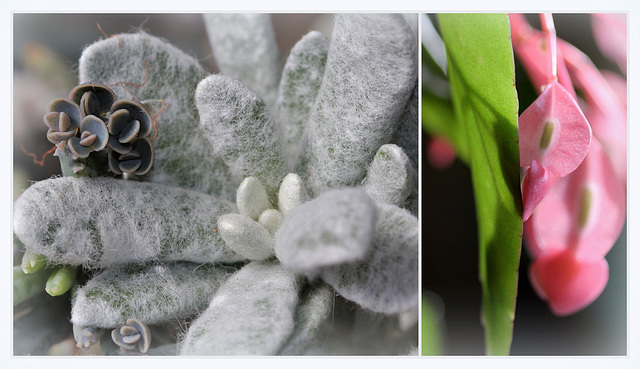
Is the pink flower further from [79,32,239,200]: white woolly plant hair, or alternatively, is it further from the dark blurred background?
[79,32,239,200]: white woolly plant hair

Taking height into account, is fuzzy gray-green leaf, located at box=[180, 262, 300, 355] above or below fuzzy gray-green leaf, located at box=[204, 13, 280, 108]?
below

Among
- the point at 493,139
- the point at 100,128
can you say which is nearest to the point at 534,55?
the point at 493,139

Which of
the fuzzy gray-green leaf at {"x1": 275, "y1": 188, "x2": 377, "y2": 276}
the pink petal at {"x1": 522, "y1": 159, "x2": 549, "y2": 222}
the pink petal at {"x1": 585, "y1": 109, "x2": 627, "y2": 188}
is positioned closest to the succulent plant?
the fuzzy gray-green leaf at {"x1": 275, "y1": 188, "x2": 377, "y2": 276}

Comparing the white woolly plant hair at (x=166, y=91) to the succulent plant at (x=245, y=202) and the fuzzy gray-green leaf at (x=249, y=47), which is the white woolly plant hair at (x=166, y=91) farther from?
the fuzzy gray-green leaf at (x=249, y=47)

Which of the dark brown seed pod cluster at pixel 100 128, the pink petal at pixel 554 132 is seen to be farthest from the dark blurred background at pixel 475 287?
the dark brown seed pod cluster at pixel 100 128
